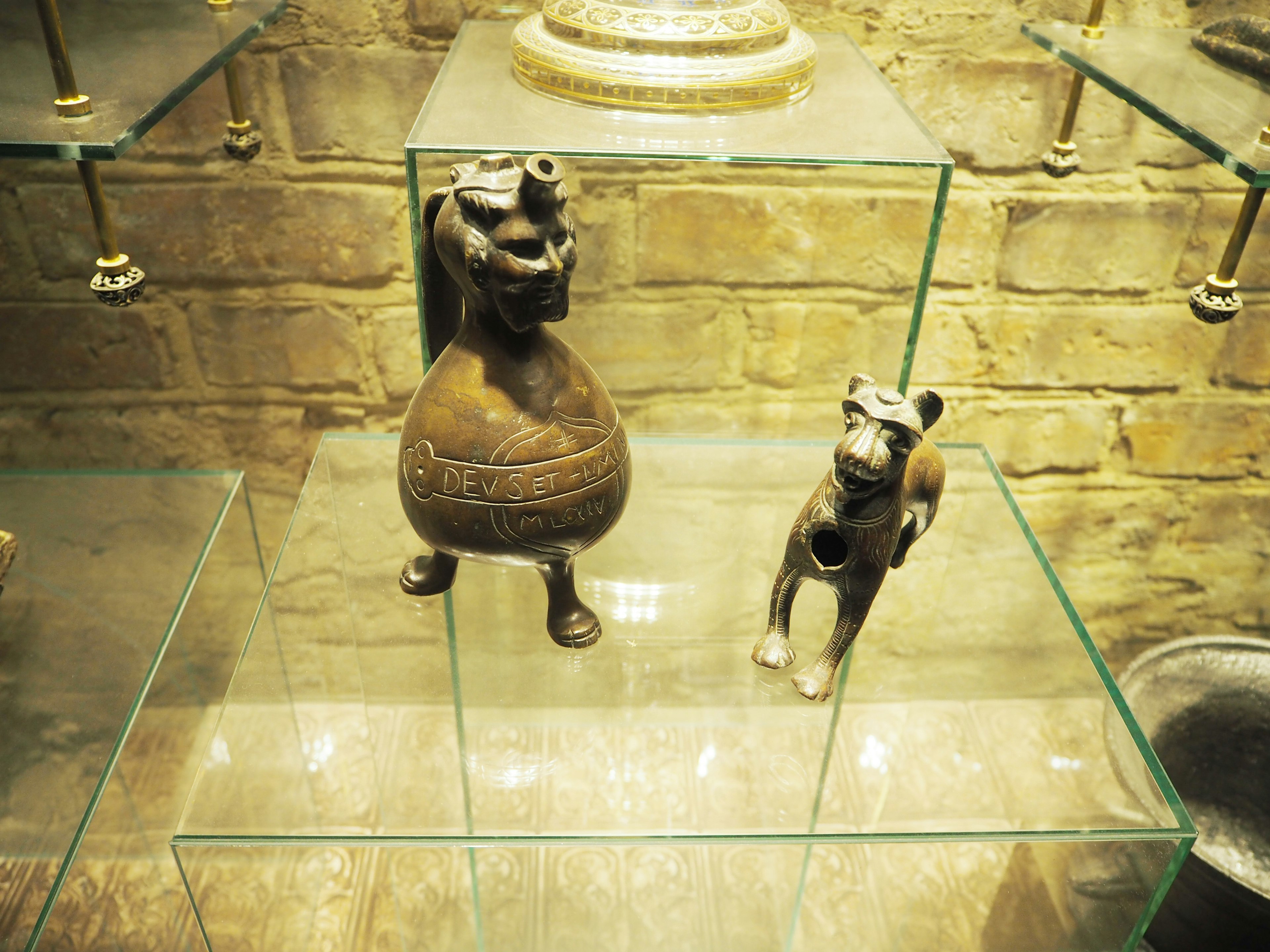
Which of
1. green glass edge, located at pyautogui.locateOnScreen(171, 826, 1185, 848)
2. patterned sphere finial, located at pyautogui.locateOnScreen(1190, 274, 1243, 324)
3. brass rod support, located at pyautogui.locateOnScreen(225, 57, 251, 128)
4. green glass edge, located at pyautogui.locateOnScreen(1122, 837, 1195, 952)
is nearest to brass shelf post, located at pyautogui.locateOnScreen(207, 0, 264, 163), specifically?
brass rod support, located at pyautogui.locateOnScreen(225, 57, 251, 128)

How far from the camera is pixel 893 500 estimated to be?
0.80 metres

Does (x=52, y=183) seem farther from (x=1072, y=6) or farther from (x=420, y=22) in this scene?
(x=1072, y=6)

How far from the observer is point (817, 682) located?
90cm

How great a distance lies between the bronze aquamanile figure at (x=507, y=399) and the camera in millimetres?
734

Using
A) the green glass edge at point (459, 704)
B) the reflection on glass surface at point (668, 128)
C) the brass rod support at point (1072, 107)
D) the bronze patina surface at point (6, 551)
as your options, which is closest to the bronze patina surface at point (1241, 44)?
the brass rod support at point (1072, 107)

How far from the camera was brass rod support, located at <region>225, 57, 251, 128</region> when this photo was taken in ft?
3.43

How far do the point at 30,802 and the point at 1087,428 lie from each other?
1.26 meters

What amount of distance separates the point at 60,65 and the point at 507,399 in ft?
1.34

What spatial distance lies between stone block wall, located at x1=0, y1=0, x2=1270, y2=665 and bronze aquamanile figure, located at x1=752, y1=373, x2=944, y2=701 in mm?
232

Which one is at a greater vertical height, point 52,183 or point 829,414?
point 52,183

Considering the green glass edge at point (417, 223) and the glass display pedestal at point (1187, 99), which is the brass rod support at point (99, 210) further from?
the glass display pedestal at point (1187, 99)

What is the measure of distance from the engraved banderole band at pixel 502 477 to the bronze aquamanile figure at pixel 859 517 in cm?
18

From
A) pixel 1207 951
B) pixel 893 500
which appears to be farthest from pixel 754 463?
pixel 1207 951

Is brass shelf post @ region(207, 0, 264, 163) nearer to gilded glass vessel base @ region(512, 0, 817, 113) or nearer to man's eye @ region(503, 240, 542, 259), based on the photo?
gilded glass vessel base @ region(512, 0, 817, 113)
